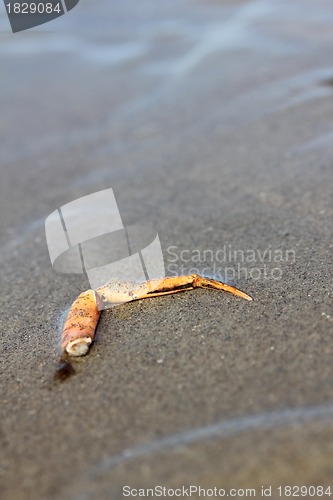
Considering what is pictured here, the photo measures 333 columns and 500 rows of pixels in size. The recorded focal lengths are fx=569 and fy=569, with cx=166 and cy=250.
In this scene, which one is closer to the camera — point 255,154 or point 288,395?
point 288,395

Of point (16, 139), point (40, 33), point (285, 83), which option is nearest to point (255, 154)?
point (285, 83)

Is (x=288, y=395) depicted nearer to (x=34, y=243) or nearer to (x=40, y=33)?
(x=34, y=243)

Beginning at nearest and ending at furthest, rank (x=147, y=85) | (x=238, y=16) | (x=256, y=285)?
(x=256, y=285) < (x=147, y=85) < (x=238, y=16)

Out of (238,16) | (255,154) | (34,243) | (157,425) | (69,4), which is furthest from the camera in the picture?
(69,4)

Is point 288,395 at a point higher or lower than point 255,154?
higher

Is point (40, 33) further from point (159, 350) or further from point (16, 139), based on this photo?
point (159, 350)

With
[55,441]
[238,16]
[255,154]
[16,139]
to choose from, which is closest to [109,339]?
[55,441]

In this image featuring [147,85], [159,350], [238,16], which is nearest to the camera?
[159,350]
